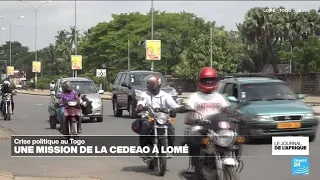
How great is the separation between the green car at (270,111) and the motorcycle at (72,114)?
3776 millimetres

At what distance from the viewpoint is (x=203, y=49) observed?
6106cm

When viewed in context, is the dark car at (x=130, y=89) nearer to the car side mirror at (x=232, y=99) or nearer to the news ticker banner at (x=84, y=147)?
the car side mirror at (x=232, y=99)

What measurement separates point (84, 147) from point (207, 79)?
4.81 metres

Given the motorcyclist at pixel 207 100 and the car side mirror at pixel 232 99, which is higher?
the motorcyclist at pixel 207 100

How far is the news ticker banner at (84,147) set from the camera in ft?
33.8

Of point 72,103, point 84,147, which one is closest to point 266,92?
point 72,103

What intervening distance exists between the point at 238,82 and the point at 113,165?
16.6 feet

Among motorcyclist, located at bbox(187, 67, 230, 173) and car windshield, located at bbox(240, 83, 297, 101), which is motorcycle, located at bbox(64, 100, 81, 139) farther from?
motorcyclist, located at bbox(187, 67, 230, 173)

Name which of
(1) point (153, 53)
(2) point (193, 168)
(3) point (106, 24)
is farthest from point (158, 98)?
(3) point (106, 24)

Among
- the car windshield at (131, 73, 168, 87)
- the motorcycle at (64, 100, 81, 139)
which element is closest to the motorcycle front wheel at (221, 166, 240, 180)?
the motorcycle at (64, 100, 81, 139)

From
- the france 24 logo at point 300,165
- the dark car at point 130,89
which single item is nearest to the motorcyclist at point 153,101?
the france 24 logo at point 300,165

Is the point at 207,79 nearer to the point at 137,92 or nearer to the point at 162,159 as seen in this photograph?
the point at 162,159

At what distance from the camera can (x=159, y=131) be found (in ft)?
30.3

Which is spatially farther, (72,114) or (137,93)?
(137,93)
